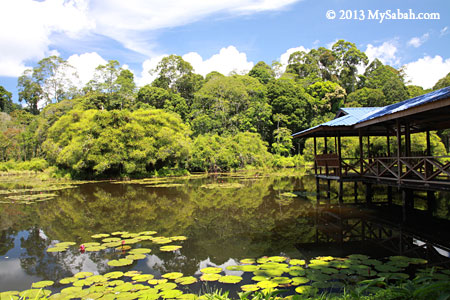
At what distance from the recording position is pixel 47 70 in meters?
52.9

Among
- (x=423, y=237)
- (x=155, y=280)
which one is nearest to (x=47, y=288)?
(x=155, y=280)

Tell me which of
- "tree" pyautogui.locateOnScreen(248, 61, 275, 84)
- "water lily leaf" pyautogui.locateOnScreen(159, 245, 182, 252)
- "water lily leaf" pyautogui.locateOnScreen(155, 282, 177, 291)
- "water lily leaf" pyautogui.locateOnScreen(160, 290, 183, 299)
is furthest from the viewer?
"tree" pyautogui.locateOnScreen(248, 61, 275, 84)

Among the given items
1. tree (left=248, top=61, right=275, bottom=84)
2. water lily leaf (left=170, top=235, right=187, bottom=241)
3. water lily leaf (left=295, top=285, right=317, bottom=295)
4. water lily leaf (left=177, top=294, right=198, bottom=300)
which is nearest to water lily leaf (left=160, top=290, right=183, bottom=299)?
water lily leaf (left=177, top=294, right=198, bottom=300)

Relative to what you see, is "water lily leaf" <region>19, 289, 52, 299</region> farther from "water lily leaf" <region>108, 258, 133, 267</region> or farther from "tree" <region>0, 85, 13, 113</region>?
"tree" <region>0, 85, 13, 113</region>

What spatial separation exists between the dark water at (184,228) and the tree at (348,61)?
159 feet

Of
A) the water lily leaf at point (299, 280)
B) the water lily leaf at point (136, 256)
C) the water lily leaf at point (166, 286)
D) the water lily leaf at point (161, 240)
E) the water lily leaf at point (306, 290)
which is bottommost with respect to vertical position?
the water lily leaf at point (161, 240)

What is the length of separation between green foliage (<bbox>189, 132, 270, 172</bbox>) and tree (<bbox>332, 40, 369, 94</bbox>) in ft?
103

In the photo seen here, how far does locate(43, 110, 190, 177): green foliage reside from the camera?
24953mm

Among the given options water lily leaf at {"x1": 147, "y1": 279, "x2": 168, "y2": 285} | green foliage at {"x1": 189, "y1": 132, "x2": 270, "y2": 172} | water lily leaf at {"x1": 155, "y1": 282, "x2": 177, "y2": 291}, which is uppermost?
green foliage at {"x1": 189, "y1": 132, "x2": 270, "y2": 172}

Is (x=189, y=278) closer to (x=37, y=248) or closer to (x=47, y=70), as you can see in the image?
(x=37, y=248)

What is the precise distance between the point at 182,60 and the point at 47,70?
2354 centimetres

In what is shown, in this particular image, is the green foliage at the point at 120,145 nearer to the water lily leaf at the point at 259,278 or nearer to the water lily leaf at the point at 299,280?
the water lily leaf at the point at 259,278

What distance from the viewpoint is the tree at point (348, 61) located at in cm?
5812

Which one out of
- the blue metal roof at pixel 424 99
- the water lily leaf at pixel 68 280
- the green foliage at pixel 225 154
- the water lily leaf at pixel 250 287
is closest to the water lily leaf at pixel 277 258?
the water lily leaf at pixel 250 287
